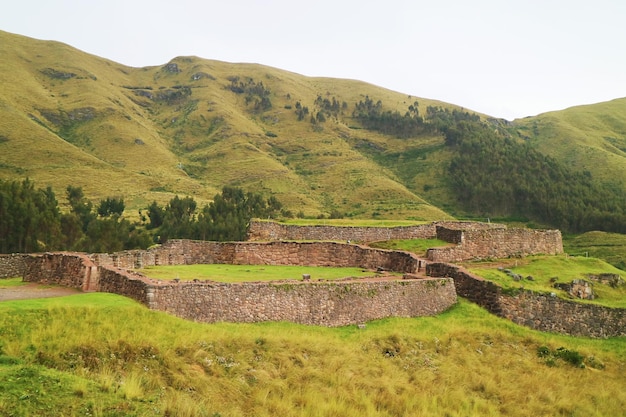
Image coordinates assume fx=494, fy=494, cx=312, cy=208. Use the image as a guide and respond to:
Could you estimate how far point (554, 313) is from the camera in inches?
837

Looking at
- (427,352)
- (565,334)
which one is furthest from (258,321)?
(565,334)

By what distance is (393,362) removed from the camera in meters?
16.3

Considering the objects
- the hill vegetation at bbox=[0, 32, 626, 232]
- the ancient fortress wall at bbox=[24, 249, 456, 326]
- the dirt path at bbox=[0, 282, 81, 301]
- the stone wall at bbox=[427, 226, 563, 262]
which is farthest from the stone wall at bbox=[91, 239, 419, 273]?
the hill vegetation at bbox=[0, 32, 626, 232]

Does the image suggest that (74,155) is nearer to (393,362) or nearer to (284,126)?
(284,126)

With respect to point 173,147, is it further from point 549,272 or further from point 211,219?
point 549,272

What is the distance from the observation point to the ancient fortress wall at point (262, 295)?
16.8m

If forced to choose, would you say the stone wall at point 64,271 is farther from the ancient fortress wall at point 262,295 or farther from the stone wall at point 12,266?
the stone wall at point 12,266

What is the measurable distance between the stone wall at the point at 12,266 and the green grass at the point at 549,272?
22952 mm

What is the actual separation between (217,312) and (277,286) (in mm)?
2447

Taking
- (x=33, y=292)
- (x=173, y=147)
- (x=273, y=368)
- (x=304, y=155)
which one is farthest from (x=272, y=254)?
(x=173, y=147)

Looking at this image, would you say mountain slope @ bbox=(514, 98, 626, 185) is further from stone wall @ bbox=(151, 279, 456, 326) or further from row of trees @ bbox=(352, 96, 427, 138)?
stone wall @ bbox=(151, 279, 456, 326)

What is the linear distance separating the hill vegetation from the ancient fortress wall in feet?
227

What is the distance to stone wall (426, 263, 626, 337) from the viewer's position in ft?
68.5

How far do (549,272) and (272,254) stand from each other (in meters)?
16.3
